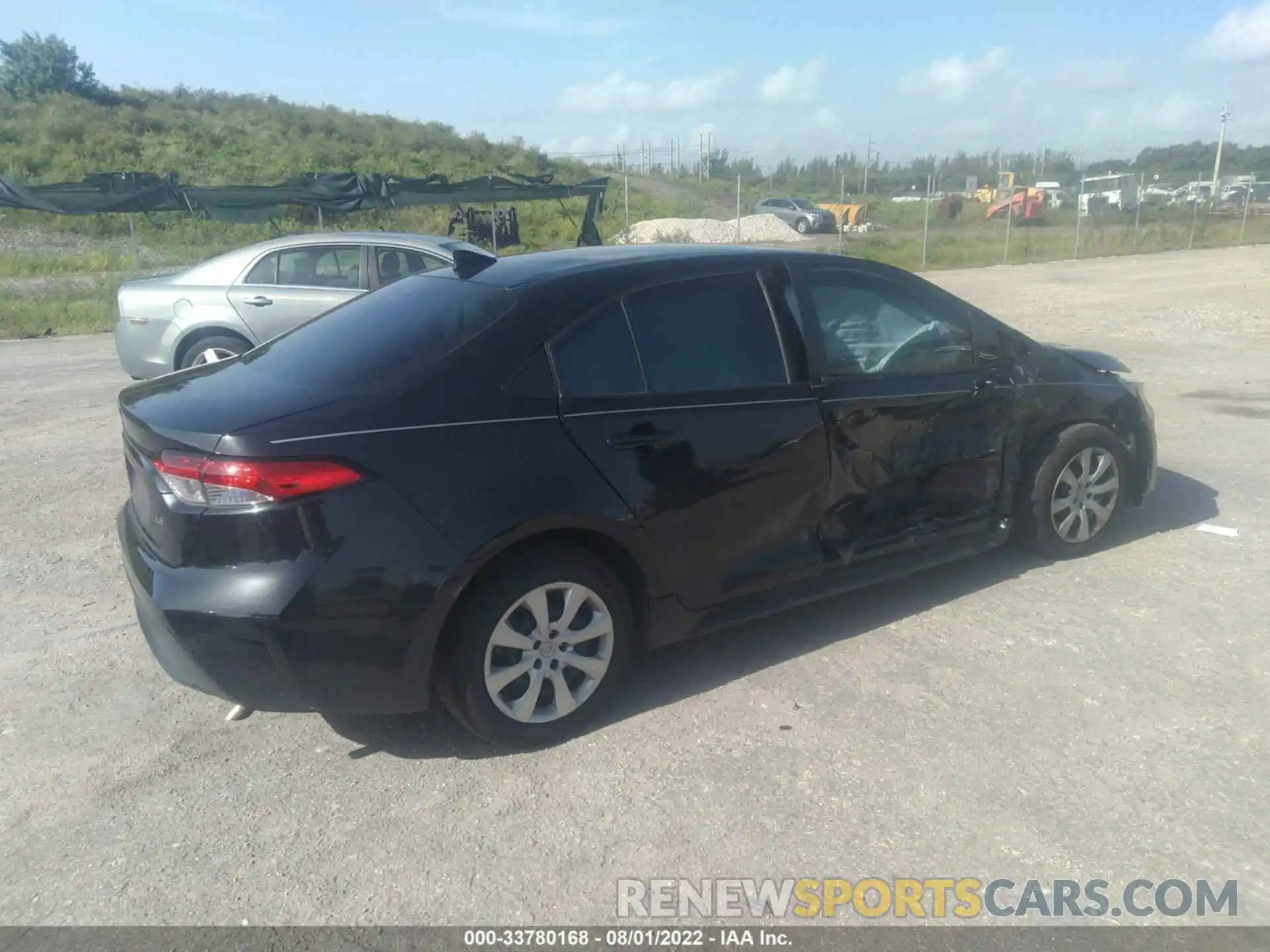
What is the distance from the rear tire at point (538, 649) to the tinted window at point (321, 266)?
6482 mm

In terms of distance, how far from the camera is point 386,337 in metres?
3.84

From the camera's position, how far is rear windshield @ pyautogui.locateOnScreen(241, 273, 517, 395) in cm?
357

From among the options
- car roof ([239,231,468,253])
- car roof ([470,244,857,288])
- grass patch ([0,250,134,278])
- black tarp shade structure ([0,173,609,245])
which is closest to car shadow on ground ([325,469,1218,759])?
car roof ([470,244,857,288])

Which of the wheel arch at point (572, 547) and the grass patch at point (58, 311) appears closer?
the wheel arch at point (572, 547)

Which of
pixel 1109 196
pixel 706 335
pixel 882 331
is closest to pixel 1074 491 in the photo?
pixel 882 331

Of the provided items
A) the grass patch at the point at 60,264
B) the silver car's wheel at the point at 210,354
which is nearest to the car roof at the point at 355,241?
the silver car's wheel at the point at 210,354

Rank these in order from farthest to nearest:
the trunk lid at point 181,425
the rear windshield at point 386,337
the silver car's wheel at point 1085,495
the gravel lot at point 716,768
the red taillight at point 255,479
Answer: the silver car's wheel at point 1085,495 < the rear windshield at point 386,337 < the trunk lid at point 181,425 < the red taillight at point 255,479 < the gravel lot at point 716,768

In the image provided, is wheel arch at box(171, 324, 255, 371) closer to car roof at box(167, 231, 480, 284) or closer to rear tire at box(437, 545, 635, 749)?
car roof at box(167, 231, 480, 284)

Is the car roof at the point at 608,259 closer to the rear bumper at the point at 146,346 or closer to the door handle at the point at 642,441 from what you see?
the door handle at the point at 642,441

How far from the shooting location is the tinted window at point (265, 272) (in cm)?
920

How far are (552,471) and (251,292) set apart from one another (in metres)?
6.60

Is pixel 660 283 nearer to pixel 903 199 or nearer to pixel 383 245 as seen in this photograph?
pixel 383 245

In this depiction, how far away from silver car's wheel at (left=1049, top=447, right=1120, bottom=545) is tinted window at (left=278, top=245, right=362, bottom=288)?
21.2 feet

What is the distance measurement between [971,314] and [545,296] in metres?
2.25
